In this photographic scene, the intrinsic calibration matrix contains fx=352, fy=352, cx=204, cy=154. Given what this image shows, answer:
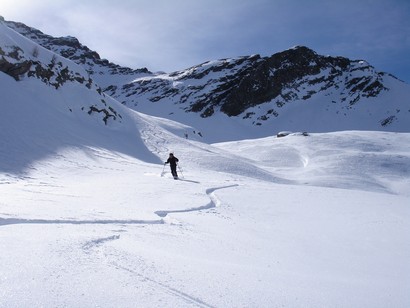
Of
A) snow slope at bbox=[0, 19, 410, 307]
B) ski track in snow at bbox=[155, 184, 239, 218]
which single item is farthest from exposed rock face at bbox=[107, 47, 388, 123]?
snow slope at bbox=[0, 19, 410, 307]

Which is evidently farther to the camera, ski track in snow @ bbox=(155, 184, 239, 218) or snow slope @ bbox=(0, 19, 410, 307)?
ski track in snow @ bbox=(155, 184, 239, 218)

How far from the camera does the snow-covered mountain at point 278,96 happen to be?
66.8 meters

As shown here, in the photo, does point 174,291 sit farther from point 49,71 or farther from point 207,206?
point 49,71

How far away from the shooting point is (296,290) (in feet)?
11.0

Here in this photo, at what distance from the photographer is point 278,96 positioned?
78625mm

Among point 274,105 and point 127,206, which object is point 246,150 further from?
point 274,105

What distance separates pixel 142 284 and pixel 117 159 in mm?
15833

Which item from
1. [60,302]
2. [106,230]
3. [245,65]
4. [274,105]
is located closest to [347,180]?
[106,230]

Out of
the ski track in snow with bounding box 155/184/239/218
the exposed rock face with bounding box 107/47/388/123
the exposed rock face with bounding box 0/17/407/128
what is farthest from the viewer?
the exposed rock face with bounding box 107/47/388/123

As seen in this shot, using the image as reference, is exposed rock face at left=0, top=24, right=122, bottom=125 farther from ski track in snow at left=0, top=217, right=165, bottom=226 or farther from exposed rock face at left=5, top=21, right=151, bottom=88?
exposed rock face at left=5, top=21, right=151, bottom=88

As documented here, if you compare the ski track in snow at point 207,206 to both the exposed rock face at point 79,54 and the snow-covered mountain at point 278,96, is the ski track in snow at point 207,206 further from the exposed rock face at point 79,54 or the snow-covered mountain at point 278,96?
the exposed rock face at point 79,54

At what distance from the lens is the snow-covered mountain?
219 feet

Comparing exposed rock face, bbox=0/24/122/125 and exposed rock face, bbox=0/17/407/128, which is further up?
exposed rock face, bbox=0/17/407/128

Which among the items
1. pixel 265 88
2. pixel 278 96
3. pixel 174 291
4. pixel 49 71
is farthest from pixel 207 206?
pixel 265 88
